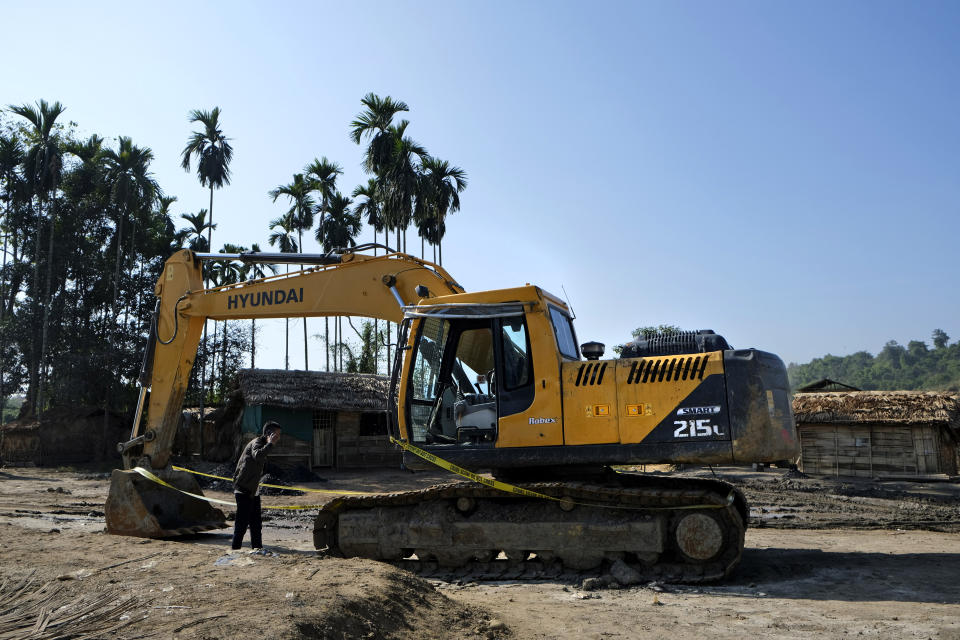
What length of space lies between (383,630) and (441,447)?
3255 millimetres

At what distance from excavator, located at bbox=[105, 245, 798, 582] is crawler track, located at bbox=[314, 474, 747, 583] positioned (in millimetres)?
15

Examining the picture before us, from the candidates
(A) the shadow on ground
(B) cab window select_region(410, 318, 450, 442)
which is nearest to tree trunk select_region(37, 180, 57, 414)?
(B) cab window select_region(410, 318, 450, 442)

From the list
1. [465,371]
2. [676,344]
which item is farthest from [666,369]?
[465,371]

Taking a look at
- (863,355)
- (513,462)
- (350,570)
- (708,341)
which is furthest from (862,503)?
(863,355)

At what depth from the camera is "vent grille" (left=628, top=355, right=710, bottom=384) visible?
23.5 feet

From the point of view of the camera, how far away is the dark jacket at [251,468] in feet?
26.3

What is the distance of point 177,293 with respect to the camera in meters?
Answer: 10.2

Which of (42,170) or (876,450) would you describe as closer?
(876,450)

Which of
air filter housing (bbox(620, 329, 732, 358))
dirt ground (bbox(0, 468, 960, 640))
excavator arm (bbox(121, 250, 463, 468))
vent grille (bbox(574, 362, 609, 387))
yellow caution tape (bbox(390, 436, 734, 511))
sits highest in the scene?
excavator arm (bbox(121, 250, 463, 468))

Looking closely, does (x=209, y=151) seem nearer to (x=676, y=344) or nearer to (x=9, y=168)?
(x=9, y=168)

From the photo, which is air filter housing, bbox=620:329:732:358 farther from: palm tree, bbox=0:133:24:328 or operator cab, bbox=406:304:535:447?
palm tree, bbox=0:133:24:328

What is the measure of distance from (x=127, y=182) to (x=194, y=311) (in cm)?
2723

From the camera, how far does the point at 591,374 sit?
24.3ft

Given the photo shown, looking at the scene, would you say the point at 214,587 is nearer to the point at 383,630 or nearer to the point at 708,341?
the point at 383,630
